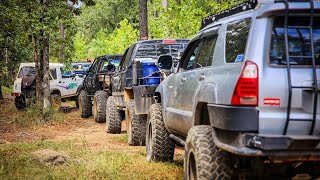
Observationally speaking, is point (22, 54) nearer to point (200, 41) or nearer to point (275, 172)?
point (200, 41)

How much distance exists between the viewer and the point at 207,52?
5.86 metres

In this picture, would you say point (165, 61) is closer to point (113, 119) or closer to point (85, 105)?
point (113, 119)

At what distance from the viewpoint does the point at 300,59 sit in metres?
4.40

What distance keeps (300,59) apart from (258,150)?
946 mm

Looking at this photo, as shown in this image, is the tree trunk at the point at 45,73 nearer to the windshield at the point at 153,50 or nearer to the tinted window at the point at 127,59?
the tinted window at the point at 127,59

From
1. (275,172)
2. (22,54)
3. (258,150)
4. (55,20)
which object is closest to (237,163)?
(275,172)

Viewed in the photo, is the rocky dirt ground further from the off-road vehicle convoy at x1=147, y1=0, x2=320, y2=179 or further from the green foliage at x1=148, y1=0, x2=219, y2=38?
the green foliage at x1=148, y1=0, x2=219, y2=38

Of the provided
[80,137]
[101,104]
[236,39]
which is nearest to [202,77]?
[236,39]

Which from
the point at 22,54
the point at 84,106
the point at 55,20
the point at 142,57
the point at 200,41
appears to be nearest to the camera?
the point at 200,41

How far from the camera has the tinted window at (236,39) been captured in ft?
15.4

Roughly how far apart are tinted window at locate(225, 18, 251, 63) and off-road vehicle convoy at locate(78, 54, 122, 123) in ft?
31.0

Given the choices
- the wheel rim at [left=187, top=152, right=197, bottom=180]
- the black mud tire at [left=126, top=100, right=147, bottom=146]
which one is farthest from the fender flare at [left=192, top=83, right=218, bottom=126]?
the black mud tire at [left=126, top=100, right=147, bottom=146]

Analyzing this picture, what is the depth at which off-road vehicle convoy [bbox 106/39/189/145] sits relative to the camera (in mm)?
9938

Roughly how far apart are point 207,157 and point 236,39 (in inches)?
49.0
